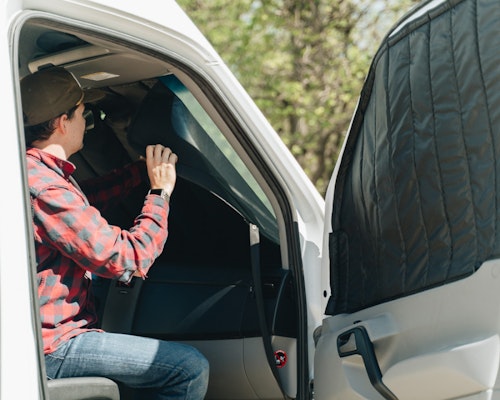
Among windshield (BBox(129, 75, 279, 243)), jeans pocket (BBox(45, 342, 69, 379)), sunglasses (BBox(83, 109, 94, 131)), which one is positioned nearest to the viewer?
jeans pocket (BBox(45, 342, 69, 379))

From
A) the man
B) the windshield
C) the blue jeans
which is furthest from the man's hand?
the blue jeans

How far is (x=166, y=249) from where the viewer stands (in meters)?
3.20

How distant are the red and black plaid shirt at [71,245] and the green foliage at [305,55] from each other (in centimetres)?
729

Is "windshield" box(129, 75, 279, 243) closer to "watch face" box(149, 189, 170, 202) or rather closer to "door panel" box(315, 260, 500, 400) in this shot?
"watch face" box(149, 189, 170, 202)

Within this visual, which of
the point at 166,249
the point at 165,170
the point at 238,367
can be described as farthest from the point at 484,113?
the point at 166,249

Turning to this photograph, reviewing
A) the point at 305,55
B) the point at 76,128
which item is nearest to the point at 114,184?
the point at 76,128

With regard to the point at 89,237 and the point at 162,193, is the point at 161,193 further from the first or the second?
the point at 89,237

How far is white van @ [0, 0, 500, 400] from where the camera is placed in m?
1.85

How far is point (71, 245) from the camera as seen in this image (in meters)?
2.30

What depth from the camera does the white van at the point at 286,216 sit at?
1851 mm

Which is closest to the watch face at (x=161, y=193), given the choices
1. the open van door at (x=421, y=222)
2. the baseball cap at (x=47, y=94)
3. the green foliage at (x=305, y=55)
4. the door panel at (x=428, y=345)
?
the baseball cap at (x=47, y=94)

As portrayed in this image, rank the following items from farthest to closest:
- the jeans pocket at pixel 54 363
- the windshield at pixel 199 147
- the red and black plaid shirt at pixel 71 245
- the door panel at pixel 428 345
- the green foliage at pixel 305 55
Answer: the green foliage at pixel 305 55
the windshield at pixel 199 147
the jeans pocket at pixel 54 363
the red and black plaid shirt at pixel 71 245
the door panel at pixel 428 345

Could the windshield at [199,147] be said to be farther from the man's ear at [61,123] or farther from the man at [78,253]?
the man's ear at [61,123]

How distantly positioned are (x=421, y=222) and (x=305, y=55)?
803cm
